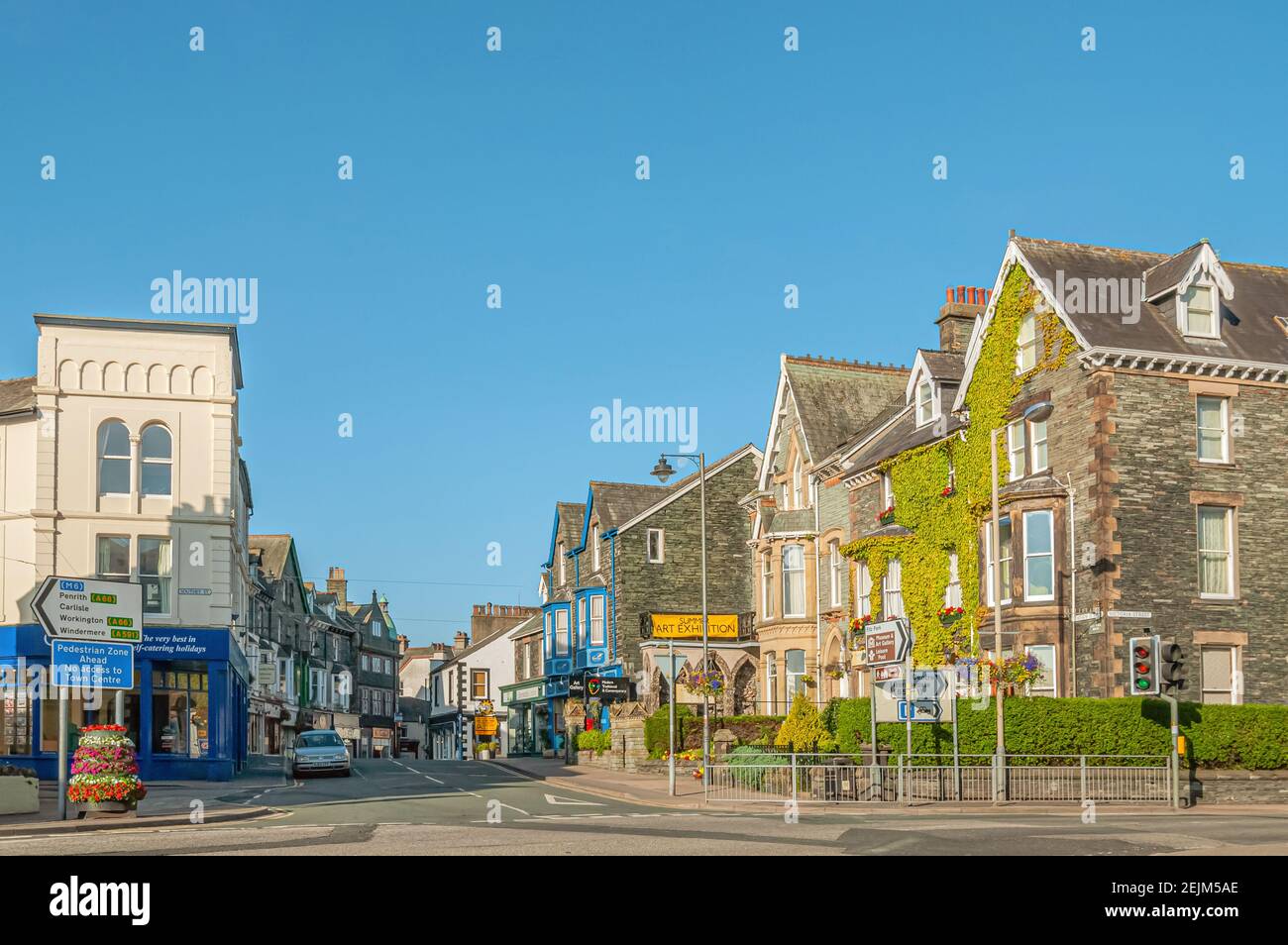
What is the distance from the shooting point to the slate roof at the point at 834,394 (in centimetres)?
4881

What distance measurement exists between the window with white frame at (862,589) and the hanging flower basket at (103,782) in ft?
78.8

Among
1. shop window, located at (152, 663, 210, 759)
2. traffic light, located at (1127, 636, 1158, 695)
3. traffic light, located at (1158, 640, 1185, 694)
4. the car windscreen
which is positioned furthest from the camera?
the car windscreen

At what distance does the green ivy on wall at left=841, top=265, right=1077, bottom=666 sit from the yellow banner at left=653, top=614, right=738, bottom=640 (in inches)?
516

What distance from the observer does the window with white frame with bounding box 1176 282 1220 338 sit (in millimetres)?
35062

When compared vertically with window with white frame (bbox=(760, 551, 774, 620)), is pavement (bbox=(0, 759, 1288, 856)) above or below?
below

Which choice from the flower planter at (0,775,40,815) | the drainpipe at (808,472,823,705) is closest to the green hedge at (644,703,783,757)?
the drainpipe at (808,472,823,705)

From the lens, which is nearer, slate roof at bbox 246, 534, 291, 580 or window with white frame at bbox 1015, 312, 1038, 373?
window with white frame at bbox 1015, 312, 1038, 373

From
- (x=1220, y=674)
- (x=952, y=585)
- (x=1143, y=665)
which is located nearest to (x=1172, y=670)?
(x=1143, y=665)

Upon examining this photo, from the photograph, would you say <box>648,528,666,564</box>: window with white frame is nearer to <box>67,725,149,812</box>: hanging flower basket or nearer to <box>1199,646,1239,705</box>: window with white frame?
<box>1199,646,1239,705</box>: window with white frame

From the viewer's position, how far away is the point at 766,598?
49.2 metres

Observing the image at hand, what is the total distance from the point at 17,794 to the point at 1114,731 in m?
23.2

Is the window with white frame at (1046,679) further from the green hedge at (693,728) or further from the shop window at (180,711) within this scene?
the shop window at (180,711)

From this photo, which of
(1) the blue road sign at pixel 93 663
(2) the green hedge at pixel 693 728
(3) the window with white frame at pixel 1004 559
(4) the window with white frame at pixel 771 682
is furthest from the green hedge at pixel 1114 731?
(1) the blue road sign at pixel 93 663
